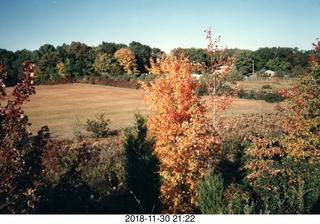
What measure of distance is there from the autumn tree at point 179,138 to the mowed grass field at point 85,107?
1639 cm

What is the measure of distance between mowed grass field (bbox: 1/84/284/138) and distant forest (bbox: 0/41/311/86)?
7.90 meters

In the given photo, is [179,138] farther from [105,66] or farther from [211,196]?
[105,66]

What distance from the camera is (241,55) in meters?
94.6

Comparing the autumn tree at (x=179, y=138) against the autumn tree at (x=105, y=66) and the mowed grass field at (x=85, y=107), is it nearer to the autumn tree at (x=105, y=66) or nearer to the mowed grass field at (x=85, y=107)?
the mowed grass field at (x=85, y=107)

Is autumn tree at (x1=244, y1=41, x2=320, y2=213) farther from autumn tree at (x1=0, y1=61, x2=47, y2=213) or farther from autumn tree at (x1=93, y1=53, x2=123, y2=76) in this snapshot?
autumn tree at (x1=93, y1=53, x2=123, y2=76)

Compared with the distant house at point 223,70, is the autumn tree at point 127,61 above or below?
above

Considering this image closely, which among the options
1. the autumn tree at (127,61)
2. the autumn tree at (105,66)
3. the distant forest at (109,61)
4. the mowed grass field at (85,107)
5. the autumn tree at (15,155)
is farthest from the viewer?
the autumn tree at (127,61)

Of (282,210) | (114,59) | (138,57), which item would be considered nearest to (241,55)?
(138,57)

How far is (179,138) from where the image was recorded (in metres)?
10.8

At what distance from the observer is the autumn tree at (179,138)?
1124 centimetres

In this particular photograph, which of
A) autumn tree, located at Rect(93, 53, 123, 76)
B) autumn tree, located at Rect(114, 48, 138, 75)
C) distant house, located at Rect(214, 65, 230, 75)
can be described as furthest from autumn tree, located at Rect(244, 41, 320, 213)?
autumn tree, located at Rect(114, 48, 138, 75)

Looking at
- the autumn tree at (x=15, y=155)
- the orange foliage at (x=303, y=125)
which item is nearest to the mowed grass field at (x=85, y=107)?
the orange foliage at (x=303, y=125)

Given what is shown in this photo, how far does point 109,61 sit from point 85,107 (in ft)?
135

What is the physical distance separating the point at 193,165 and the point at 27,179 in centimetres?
710
